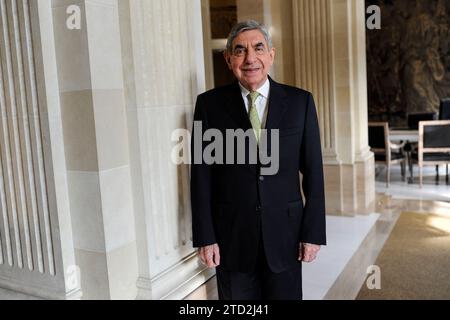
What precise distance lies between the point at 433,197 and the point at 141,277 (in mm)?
6282

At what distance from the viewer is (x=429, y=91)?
12.8 m

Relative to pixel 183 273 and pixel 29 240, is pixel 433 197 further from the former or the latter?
pixel 29 240

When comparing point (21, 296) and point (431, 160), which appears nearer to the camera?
point (21, 296)

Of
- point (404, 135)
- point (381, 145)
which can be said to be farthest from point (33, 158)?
point (404, 135)

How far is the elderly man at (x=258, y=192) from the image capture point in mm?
2064

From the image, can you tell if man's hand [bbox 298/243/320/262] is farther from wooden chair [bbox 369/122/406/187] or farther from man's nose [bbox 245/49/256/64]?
wooden chair [bbox 369/122/406/187]

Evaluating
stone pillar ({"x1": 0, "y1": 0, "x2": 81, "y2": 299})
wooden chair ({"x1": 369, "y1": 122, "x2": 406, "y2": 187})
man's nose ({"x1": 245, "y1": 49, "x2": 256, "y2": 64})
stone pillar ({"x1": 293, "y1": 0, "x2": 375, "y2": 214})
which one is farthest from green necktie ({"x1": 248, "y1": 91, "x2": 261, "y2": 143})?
wooden chair ({"x1": 369, "y1": 122, "x2": 406, "y2": 187})

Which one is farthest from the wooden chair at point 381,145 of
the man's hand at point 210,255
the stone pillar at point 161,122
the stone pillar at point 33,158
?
the stone pillar at point 33,158

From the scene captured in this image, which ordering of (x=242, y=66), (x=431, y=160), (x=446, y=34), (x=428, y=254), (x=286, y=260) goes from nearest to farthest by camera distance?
1. (x=242, y=66)
2. (x=286, y=260)
3. (x=428, y=254)
4. (x=431, y=160)
5. (x=446, y=34)

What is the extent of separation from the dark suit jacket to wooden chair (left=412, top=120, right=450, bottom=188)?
652 centimetres

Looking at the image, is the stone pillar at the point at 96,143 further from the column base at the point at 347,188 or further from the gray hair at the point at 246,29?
the column base at the point at 347,188

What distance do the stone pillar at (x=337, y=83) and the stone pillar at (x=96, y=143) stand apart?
15.0 feet

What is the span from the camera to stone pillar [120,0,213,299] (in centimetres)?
197

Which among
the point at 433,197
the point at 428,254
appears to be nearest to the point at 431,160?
the point at 433,197
